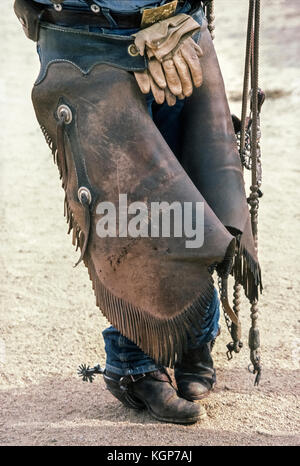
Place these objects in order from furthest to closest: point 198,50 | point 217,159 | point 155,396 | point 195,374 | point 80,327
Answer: point 80,327 → point 195,374 → point 155,396 → point 217,159 → point 198,50

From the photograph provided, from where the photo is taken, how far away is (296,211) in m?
4.39

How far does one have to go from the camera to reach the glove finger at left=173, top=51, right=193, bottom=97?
2.31 metres

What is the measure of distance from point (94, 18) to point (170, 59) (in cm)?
25

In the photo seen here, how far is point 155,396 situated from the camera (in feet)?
8.63

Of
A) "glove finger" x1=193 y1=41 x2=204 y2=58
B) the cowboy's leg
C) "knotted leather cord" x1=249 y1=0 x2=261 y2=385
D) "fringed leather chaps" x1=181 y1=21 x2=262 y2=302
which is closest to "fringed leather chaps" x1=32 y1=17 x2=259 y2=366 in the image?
the cowboy's leg

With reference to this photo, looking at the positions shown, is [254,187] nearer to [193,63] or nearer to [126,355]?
[193,63]

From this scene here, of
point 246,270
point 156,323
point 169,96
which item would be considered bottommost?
point 156,323

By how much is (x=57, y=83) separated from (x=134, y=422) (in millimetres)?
1137

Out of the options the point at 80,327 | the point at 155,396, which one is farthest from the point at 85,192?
the point at 80,327

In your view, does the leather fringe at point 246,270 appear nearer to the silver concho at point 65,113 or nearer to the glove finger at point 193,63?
the glove finger at point 193,63

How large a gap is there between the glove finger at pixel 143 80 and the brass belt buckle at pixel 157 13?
151 millimetres

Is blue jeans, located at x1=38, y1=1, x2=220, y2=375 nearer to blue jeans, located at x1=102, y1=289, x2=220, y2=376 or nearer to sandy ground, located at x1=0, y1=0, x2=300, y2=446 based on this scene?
blue jeans, located at x1=102, y1=289, x2=220, y2=376

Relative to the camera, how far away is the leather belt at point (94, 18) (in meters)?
2.29
